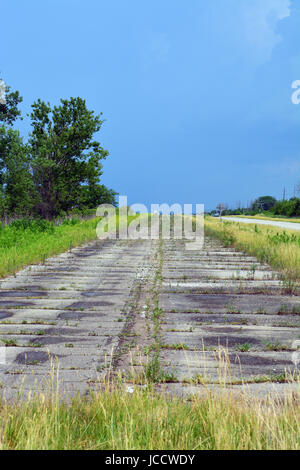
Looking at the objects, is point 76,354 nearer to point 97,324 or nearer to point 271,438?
point 97,324

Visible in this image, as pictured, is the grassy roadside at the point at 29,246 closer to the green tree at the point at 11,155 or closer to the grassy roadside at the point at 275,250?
the green tree at the point at 11,155

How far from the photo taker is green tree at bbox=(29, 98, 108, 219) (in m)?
28.9

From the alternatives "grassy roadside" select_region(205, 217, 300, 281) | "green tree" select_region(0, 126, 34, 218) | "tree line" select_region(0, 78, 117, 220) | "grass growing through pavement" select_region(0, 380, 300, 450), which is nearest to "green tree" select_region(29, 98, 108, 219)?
"tree line" select_region(0, 78, 117, 220)

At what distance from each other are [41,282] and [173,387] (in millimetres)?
5502

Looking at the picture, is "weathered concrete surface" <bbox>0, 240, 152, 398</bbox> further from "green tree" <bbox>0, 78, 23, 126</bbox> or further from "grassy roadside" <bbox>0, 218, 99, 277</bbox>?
"green tree" <bbox>0, 78, 23, 126</bbox>

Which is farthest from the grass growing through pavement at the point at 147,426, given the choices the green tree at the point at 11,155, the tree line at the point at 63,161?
the tree line at the point at 63,161

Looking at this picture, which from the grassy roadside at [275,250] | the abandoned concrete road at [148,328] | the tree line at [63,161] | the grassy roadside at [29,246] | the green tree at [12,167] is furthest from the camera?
the tree line at [63,161]

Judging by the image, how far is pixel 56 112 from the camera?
2939cm

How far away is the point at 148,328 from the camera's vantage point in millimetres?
4926

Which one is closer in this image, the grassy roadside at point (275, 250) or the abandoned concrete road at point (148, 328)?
the abandoned concrete road at point (148, 328)

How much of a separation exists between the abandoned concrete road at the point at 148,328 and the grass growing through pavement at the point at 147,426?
32 centimetres

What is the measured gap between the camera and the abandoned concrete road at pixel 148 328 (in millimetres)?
3430
